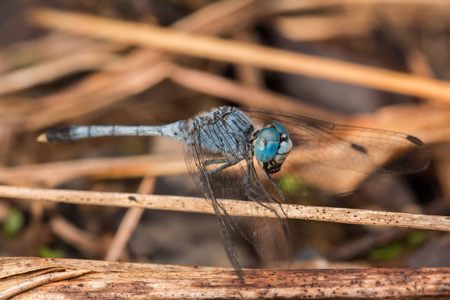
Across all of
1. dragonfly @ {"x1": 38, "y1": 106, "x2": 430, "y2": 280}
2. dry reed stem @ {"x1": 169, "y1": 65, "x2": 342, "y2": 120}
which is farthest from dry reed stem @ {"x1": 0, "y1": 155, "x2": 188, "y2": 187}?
dry reed stem @ {"x1": 169, "y1": 65, "x2": 342, "y2": 120}

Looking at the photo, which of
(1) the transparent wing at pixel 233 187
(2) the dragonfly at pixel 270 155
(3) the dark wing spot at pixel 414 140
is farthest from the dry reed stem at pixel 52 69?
(3) the dark wing spot at pixel 414 140

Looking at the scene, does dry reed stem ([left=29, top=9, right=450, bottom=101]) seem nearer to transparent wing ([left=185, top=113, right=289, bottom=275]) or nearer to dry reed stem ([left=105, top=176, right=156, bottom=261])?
transparent wing ([left=185, top=113, right=289, bottom=275])

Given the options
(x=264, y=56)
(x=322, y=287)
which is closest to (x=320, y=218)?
(x=322, y=287)

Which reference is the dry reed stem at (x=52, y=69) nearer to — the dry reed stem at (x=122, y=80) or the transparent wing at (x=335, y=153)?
the dry reed stem at (x=122, y=80)

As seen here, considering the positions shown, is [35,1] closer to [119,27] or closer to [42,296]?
[119,27]

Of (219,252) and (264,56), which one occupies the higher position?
(264,56)

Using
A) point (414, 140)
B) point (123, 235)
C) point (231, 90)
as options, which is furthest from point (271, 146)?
point (231, 90)

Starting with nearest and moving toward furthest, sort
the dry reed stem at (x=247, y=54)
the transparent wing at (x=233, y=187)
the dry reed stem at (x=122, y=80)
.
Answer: the transparent wing at (x=233, y=187)
the dry reed stem at (x=247, y=54)
the dry reed stem at (x=122, y=80)
